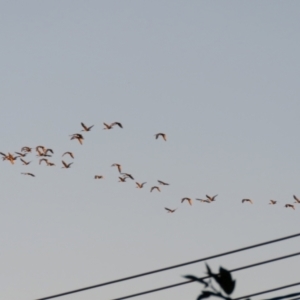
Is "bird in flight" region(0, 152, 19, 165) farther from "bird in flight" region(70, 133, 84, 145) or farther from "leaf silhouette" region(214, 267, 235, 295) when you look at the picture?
"leaf silhouette" region(214, 267, 235, 295)

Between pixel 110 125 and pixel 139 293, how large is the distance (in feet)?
83.9

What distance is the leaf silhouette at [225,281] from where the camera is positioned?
468 cm

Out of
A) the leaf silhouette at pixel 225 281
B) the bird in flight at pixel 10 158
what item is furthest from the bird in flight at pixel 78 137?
the leaf silhouette at pixel 225 281

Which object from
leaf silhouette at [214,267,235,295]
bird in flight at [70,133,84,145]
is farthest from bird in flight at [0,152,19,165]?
leaf silhouette at [214,267,235,295]

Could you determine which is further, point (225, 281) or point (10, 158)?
point (10, 158)

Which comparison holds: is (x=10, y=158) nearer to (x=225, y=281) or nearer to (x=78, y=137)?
(x=78, y=137)

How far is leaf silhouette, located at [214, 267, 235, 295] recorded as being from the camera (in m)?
4.68

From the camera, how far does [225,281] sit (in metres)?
4.71

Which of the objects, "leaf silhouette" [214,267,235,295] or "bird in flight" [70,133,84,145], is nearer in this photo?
"leaf silhouette" [214,267,235,295]

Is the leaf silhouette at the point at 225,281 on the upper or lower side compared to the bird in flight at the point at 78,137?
lower

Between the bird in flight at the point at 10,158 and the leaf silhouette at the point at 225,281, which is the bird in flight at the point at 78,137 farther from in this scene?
the leaf silhouette at the point at 225,281

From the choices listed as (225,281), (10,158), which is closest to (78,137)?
(10,158)

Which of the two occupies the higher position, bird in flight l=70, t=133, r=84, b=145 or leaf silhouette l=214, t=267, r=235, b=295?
bird in flight l=70, t=133, r=84, b=145

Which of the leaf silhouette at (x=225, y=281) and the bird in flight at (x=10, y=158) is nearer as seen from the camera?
the leaf silhouette at (x=225, y=281)
